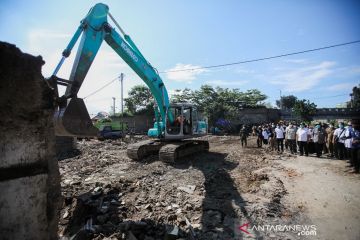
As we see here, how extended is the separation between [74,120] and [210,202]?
355 cm

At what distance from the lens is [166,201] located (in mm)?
6078

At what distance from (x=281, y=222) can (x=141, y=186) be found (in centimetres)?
377

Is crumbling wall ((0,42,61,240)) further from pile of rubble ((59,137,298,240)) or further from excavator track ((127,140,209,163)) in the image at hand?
excavator track ((127,140,209,163))

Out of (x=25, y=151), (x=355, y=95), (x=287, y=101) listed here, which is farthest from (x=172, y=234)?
(x=287, y=101)

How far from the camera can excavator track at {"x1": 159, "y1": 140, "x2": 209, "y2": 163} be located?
966cm

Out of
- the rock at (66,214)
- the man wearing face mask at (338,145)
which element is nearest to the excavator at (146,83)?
the rock at (66,214)

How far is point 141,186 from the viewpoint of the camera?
23.4 ft

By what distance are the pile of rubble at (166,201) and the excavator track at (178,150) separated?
1.15 feet

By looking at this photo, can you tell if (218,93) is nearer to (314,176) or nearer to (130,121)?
(130,121)

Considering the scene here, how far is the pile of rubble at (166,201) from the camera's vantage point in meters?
4.66

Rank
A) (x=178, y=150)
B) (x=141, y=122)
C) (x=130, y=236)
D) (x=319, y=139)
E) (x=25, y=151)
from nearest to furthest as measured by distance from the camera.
Result: (x=25, y=151) → (x=130, y=236) → (x=178, y=150) → (x=319, y=139) → (x=141, y=122)

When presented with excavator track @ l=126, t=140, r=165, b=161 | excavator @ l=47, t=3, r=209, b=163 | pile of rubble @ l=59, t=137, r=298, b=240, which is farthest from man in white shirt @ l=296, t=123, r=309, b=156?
excavator track @ l=126, t=140, r=165, b=161

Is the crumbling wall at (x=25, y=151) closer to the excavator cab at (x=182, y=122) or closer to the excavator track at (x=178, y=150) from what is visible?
the excavator track at (x=178, y=150)

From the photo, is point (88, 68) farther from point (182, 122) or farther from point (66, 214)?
point (182, 122)
